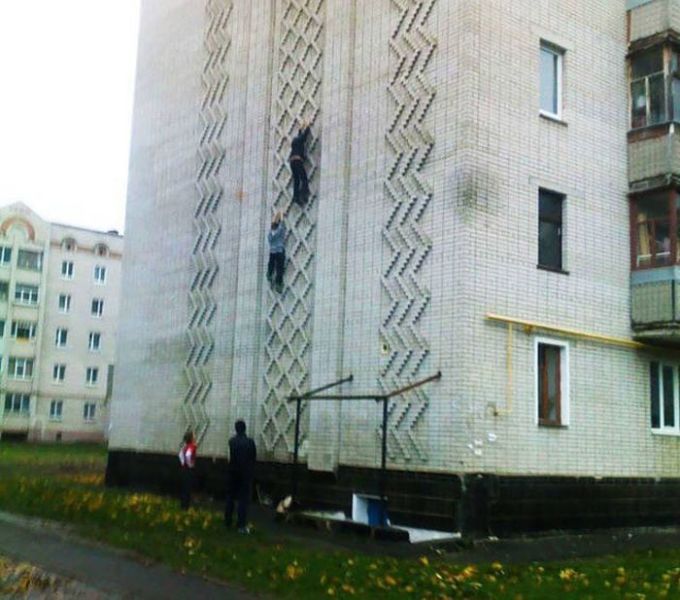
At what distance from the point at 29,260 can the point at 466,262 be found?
5831cm

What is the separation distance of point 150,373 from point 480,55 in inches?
504

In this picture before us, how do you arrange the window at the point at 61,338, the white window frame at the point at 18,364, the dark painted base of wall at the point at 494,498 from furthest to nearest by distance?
the window at the point at 61,338 < the white window frame at the point at 18,364 < the dark painted base of wall at the point at 494,498

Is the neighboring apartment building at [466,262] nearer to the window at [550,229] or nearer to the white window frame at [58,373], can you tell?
the window at [550,229]

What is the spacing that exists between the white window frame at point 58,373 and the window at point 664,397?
2211 inches

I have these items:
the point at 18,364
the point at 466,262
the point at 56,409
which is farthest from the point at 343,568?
the point at 56,409

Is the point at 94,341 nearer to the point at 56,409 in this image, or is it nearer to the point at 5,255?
the point at 56,409

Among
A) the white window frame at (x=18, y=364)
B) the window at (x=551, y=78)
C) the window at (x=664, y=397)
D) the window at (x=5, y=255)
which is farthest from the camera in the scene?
the window at (x=5, y=255)

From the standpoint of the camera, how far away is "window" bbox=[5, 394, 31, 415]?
6519 centimetres

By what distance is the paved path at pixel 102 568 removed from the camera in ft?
33.4

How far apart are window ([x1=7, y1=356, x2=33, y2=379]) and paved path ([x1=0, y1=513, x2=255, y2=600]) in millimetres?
53757

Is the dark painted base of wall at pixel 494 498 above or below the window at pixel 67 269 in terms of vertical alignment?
below

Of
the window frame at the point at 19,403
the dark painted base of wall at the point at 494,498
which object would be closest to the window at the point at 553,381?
the dark painted base of wall at the point at 494,498

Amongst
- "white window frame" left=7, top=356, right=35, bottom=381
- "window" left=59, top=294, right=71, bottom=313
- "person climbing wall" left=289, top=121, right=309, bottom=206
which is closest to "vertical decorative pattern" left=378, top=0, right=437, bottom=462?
"person climbing wall" left=289, top=121, right=309, bottom=206

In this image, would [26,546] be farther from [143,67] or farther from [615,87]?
[143,67]
